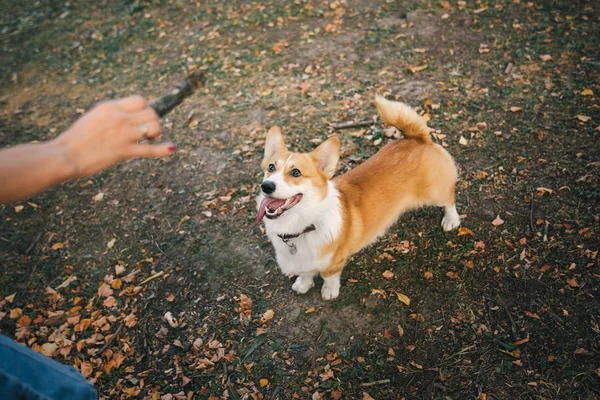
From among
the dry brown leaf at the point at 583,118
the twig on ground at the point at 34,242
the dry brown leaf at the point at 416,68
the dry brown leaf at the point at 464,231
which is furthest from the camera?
the dry brown leaf at the point at 416,68

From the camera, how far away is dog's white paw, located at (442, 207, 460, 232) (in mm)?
3637

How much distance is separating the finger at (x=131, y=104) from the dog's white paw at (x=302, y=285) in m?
2.55

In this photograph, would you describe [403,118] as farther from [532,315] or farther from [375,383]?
[375,383]

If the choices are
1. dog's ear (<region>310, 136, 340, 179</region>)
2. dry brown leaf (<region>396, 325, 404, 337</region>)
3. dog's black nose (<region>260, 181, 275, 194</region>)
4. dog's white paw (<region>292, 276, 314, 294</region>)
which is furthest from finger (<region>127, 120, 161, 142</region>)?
dry brown leaf (<region>396, 325, 404, 337</region>)

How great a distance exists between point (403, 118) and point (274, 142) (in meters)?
1.12

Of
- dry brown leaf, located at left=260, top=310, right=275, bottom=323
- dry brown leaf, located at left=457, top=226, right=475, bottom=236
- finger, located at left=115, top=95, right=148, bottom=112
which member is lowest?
dry brown leaf, located at left=260, top=310, right=275, bottom=323

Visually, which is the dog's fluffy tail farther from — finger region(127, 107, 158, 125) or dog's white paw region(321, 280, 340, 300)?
finger region(127, 107, 158, 125)

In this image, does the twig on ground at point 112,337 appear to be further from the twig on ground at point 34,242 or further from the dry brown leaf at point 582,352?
the dry brown leaf at point 582,352

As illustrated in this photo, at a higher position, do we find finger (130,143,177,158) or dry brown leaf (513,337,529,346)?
finger (130,143,177,158)

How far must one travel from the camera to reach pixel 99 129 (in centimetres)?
107

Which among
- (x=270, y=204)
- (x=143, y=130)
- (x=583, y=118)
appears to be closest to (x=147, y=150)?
(x=143, y=130)

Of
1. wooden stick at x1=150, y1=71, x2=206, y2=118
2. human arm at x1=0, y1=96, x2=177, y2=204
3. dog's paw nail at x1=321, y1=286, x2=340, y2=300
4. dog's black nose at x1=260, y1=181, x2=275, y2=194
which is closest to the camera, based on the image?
human arm at x1=0, y1=96, x2=177, y2=204

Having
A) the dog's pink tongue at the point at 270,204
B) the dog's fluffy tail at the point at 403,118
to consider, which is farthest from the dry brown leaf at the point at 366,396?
the dog's fluffy tail at the point at 403,118

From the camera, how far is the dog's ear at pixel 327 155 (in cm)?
289
